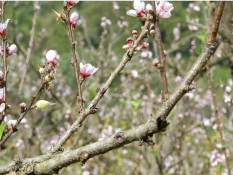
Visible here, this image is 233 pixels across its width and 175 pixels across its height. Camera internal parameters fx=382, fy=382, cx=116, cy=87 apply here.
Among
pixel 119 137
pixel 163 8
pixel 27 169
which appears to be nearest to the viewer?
pixel 119 137

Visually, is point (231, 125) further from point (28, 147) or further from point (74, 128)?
point (74, 128)

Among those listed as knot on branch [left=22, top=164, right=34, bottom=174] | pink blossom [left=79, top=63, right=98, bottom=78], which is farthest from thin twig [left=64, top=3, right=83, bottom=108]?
knot on branch [left=22, top=164, right=34, bottom=174]

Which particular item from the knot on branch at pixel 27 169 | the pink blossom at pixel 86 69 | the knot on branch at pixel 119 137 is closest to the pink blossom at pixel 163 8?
the pink blossom at pixel 86 69

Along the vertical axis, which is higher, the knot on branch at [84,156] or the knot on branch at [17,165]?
the knot on branch at [17,165]

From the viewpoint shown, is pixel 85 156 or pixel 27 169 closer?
pixel 85 156

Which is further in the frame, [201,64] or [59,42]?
[59,42]

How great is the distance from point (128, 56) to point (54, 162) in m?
0.36

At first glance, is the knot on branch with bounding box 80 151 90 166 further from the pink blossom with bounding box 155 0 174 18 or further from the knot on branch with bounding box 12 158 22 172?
the pink blossom with bounding box 155 0 174 18

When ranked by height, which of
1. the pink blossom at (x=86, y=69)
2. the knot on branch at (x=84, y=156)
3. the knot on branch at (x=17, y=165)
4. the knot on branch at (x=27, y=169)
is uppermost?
the pink blossom at (x=86, y=69)

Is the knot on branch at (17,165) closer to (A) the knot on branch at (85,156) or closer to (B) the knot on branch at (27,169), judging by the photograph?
(B) the knot on branch at (27,169)

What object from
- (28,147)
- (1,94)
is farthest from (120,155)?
(1,94)

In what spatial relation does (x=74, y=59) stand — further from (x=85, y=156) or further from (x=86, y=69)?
(x=85, y=156)

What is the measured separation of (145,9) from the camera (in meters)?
1.21

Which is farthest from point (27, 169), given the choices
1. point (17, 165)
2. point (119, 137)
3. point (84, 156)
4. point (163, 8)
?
point (163, 8)
